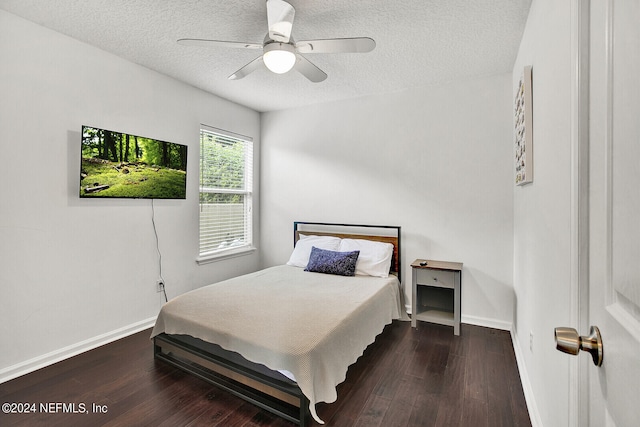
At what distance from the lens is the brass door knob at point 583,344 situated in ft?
→ 2.16

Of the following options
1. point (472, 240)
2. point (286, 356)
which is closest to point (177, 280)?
point (286, 356)

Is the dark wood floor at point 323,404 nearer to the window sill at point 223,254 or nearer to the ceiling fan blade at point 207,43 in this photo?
the window sill at point 223,254

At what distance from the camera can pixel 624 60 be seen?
579mm

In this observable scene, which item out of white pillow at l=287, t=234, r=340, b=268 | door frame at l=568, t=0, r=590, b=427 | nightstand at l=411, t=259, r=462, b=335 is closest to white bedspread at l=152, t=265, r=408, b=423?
nightstand at l=411, t=259, r=462, b=335

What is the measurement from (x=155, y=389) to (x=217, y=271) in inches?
78.3

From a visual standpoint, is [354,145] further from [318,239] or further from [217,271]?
[217,271]

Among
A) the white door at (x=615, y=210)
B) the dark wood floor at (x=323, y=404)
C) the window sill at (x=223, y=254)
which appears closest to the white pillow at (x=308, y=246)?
Result: the window sill at (x=223, y=254)

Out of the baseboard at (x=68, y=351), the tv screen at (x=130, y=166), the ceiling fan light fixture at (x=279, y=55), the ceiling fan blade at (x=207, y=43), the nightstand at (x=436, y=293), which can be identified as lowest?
the baseboard at (x=68, y=351)

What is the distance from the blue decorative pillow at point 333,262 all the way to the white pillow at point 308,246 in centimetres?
20

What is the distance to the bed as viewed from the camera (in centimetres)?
188

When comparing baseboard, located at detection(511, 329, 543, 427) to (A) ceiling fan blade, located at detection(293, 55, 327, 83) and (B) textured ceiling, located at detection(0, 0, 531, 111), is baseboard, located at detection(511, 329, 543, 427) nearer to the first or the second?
(B) textured ceiling, located at detection(0, 0, 531, 111)

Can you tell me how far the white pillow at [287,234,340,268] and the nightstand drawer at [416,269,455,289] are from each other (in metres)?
1.05

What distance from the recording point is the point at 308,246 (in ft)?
13.0

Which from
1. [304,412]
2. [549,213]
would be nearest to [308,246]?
[304,412]
